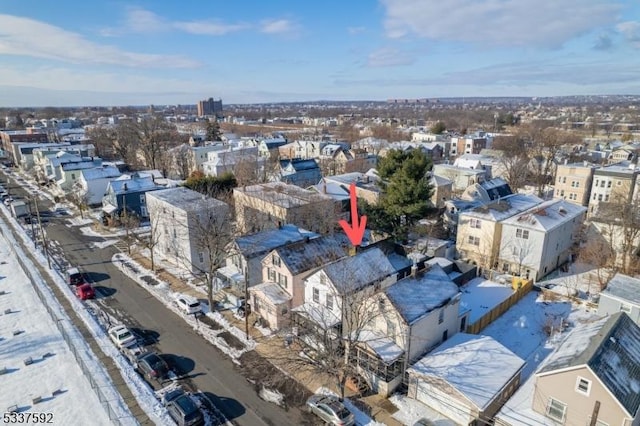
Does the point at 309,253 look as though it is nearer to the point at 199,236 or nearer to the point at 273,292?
the point at 273,292

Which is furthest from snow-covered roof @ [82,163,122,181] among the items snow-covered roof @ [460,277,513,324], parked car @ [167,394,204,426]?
snow-covered roof @ [460,277,513,324]

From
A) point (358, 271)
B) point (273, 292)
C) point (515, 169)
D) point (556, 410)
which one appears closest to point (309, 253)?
point (273, 292)

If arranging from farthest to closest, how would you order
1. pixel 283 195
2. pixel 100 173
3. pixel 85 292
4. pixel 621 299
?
pixel 100 173
pixel 283 195
pixel 85 292
pixel 621 299

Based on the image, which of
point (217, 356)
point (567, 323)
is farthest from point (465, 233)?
point (217, 356)

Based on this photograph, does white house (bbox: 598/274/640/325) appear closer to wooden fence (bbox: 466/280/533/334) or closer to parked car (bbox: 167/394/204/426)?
wooden fence (bbox: 466/280/533/334)

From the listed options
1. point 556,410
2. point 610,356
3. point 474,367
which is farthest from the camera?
point 474,367

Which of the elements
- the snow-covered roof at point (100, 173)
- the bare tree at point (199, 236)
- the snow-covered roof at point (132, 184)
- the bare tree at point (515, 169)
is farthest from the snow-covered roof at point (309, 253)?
the snow-covered roof at point (100, 173)

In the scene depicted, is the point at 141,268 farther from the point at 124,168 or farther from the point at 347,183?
the point at 124,168
